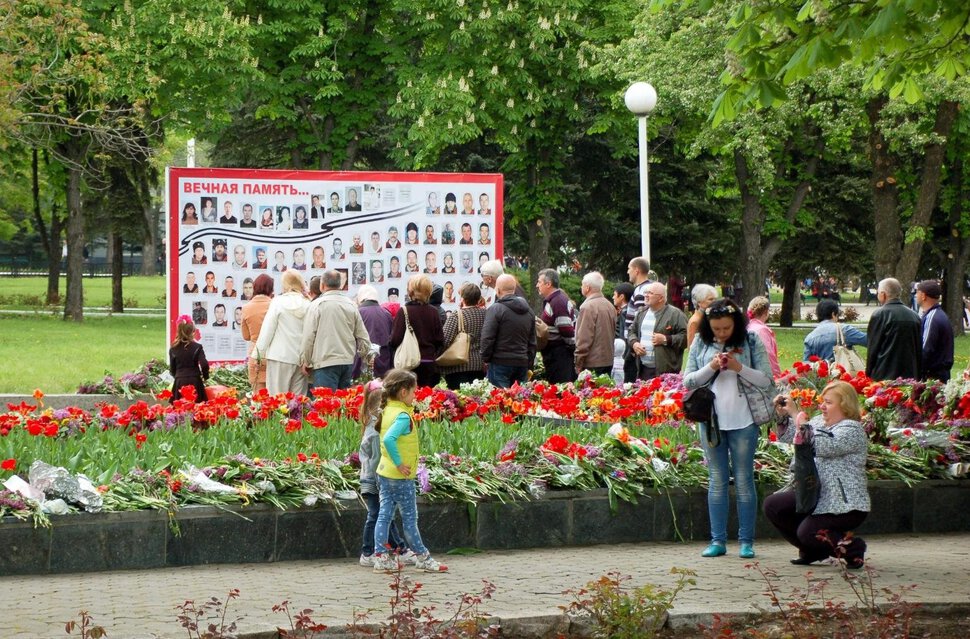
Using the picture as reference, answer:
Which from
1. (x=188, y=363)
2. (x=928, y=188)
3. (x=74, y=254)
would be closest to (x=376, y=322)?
(x=188, y=363)

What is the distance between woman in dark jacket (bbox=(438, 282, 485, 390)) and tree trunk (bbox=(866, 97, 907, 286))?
1897 centimetres

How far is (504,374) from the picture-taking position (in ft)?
49.2

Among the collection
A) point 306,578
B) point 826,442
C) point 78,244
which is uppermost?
point 78,244

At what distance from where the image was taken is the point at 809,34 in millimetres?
9234

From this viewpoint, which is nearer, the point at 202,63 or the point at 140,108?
the point at 140,108

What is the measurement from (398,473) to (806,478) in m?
2.50

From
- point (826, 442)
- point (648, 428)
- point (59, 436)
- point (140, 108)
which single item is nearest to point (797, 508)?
point (826, 442)

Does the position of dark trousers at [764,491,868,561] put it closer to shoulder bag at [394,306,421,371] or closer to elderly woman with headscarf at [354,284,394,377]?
shoulder bag at [394,306,421,371]

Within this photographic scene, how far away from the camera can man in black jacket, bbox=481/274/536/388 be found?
14.7 metres

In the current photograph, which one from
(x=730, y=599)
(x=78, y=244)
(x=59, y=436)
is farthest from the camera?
(x=78, y=244)

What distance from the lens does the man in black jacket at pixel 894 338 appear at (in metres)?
14.4

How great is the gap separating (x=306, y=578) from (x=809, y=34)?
4.73m

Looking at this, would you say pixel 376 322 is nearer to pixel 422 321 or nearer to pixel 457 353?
pixel 457 353

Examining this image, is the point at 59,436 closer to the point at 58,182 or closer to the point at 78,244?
the point at 78,244
